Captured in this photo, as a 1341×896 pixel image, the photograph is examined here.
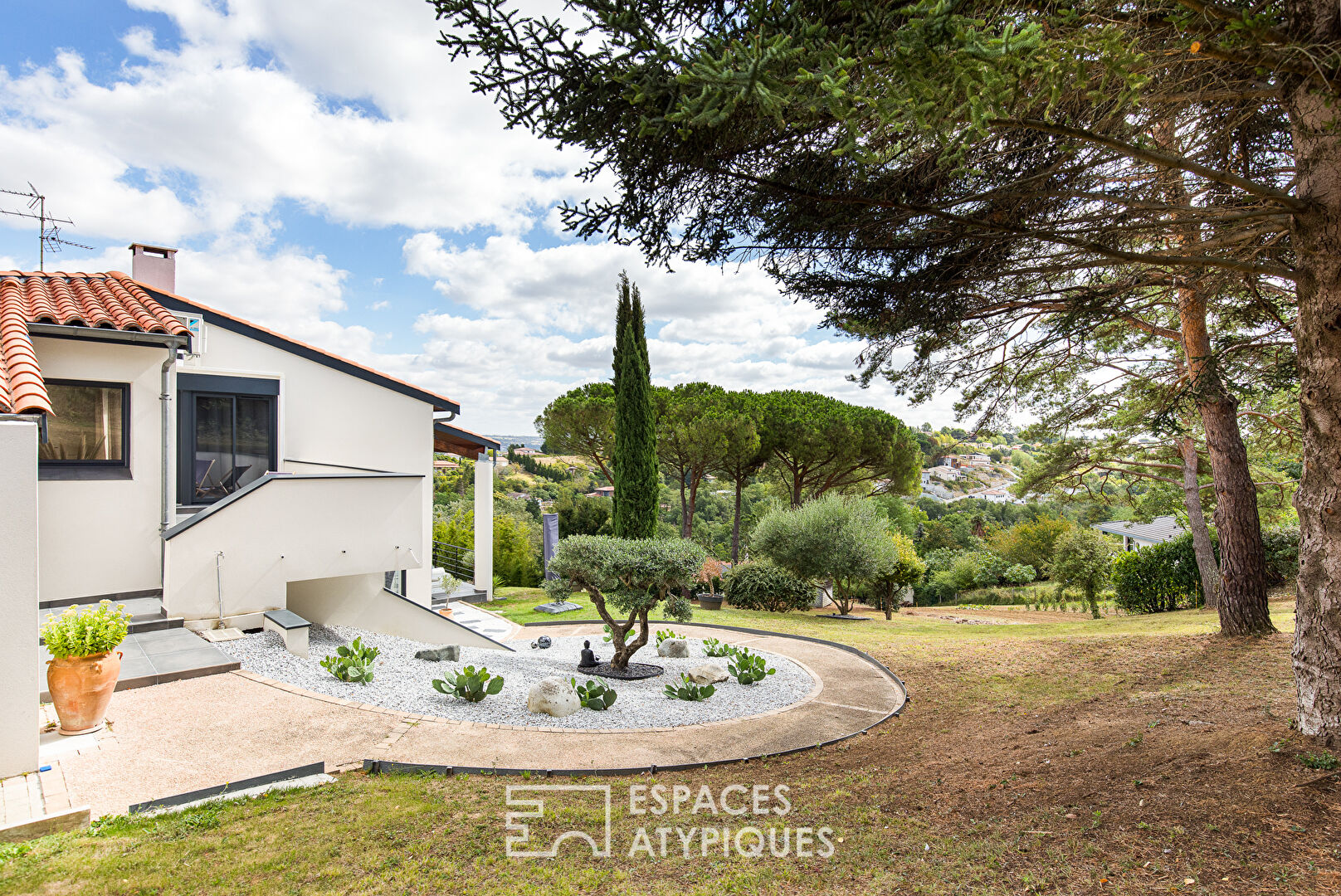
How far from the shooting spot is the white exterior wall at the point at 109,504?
25.5 feet

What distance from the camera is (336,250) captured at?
53.4 ft

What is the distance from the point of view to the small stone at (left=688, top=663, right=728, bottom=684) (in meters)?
8.95

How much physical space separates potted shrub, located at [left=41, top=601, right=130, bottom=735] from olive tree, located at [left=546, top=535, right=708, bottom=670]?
4.83m

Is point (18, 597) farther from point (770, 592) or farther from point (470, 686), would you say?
point (770, 592)

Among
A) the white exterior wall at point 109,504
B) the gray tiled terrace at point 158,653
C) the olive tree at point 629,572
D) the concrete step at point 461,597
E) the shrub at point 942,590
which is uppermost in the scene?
the white exterior wall at point 109,504

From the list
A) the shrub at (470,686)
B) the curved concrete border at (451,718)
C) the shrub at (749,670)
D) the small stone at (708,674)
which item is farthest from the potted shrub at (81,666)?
the shrub at (749,670)

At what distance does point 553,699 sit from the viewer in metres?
7.04

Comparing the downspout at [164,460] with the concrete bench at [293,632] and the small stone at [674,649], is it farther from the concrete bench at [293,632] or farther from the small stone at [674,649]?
the small stone at [674,649]

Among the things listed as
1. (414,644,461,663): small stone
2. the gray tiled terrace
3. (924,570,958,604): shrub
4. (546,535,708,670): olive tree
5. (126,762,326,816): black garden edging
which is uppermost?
(546,535,708,670): olive tree

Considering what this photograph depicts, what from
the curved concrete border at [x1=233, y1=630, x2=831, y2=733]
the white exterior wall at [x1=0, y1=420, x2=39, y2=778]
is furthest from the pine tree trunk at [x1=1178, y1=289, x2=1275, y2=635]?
the white exterior wall at [x1=0, y1=420, x2=39, y2=778]

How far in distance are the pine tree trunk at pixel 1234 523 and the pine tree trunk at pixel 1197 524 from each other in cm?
397

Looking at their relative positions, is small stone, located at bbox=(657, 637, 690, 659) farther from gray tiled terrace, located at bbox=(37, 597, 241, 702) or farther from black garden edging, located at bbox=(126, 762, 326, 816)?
black garden edging, located at bbox=(126, 762, 326, 816)

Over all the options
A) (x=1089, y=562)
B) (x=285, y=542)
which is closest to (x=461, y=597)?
(x=285, y=542)

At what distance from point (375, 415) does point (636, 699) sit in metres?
7.13
